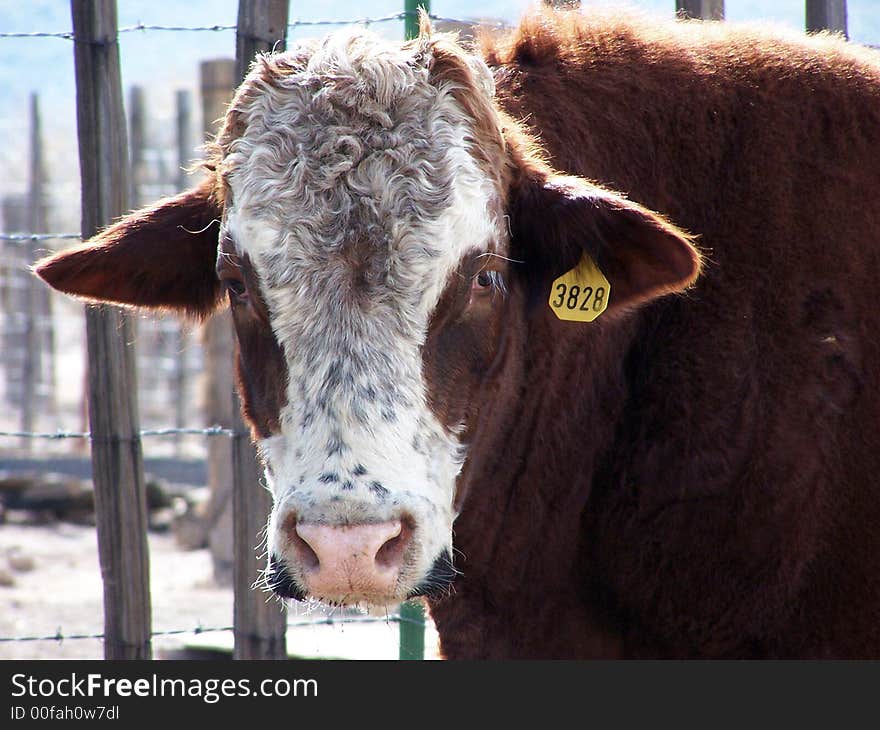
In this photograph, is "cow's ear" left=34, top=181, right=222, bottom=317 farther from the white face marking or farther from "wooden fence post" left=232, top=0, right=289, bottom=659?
"wooden fence post" left=232, top=0, right=289, bottom=659

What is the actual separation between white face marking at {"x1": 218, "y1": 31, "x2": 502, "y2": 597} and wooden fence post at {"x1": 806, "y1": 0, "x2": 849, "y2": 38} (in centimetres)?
251

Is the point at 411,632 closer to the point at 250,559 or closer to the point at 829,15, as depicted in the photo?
the point at 250,559

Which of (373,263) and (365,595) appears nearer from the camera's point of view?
(365,595)

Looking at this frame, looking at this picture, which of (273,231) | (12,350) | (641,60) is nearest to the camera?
(273,231)

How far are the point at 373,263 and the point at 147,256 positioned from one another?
35.5 inches

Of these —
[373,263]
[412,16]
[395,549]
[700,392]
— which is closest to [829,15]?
[412,16]

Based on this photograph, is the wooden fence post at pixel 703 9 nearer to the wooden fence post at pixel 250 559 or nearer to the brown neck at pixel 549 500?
the wooden fence post at pixel 250 559

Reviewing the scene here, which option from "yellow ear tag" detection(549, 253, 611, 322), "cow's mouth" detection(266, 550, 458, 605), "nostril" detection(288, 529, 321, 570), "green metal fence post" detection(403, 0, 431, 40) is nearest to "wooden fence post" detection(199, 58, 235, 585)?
"green metal fence post" detection(403, 0, 431, 40)

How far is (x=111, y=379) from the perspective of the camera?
444 cm

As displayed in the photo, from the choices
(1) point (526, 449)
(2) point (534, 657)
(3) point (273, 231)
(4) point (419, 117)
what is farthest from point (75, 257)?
(2) point (534, 657)

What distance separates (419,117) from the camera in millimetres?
3053

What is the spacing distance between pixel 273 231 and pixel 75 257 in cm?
78

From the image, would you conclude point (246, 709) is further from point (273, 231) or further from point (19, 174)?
point (19, 174)

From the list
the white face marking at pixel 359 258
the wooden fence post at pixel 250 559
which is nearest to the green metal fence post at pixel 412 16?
the wooden fence post at pixel 250 559
